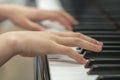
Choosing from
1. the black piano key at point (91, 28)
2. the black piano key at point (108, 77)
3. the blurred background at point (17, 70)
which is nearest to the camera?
the black piano key at point (108, 77)

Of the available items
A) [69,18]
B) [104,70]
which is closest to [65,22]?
[69,18]

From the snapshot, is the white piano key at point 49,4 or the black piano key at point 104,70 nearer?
the black piano key at point 104,70

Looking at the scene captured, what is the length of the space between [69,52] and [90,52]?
59 millimetres

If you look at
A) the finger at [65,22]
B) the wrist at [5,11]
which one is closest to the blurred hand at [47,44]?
the finger at [65,22]

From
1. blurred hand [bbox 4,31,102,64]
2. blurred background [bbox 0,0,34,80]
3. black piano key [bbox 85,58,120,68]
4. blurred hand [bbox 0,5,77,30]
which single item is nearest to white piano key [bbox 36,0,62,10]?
blurred hand [bbox 0,5,77,30]

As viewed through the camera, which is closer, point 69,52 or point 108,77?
point 108,77

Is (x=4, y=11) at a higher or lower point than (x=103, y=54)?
higher

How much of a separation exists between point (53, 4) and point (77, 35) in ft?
2.11

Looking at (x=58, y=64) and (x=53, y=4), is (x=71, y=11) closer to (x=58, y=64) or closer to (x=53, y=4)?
(x=53, y=4)

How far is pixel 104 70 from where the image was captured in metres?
0.68

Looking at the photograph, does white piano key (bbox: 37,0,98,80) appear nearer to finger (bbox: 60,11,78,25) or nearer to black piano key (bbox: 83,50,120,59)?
black piano key (bbox: 83,50,120,59)

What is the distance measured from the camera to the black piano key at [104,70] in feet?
2.20

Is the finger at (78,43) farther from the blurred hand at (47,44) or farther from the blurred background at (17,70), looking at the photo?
the blurred background at (17,70)

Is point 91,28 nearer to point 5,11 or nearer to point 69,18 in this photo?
point 69,18
